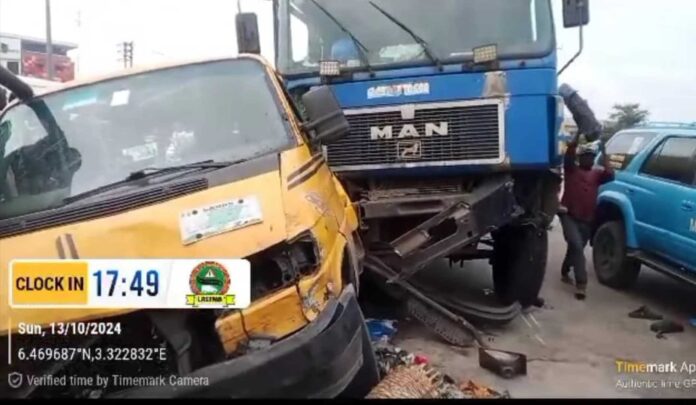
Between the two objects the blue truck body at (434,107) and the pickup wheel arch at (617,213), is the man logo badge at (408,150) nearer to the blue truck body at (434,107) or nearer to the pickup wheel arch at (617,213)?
the blue truck body at (434,107)

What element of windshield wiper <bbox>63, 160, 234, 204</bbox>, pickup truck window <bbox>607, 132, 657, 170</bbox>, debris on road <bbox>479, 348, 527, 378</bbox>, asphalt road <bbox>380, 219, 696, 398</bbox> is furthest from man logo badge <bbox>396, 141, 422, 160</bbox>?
pickup truck window <bbox>607, 132, 657, 170</bbox>

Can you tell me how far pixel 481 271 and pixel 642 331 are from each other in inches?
100

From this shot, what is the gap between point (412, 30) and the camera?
5.20m

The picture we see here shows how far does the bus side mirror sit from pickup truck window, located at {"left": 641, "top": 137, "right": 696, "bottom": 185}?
1.69 meters

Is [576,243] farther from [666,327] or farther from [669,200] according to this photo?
[666,327]

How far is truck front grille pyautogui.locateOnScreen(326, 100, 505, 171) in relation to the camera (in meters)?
4.95

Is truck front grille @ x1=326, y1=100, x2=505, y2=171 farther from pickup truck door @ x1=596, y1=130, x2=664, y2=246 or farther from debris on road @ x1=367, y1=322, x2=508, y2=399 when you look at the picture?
pickup truck door @ x1=596, y1=130, x2=664, y2=246

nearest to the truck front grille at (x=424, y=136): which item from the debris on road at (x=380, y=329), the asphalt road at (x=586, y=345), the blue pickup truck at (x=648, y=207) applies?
the debris on road at (x=380, y=329)

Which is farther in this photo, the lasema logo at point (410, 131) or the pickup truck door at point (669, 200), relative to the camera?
the pickup truck door at point (669, 200)

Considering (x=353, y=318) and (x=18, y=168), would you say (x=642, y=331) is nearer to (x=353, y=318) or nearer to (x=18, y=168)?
(x=353, y=318)
